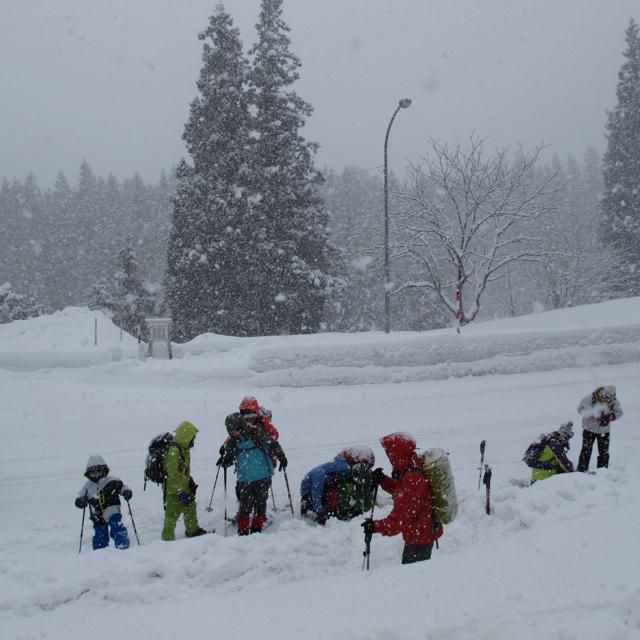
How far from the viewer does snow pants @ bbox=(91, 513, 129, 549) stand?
6.21 metres

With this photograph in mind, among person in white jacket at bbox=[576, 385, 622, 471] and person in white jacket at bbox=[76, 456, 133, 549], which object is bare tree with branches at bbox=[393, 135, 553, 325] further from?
person in white jacket at bbox=[76, 456, 133, 549]

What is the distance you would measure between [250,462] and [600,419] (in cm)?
530

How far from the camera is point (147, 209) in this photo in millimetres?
75250

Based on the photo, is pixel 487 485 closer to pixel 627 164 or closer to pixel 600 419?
pixel 600 419

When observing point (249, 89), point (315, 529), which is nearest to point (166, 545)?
point (315, 529)

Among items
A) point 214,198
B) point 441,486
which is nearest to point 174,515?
point 441,486

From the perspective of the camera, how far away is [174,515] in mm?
6551

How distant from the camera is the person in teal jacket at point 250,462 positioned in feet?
21.3

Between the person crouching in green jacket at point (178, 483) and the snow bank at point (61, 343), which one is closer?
the person crouching in green jacket at point (178, 483)

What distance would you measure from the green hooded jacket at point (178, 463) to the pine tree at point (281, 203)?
56.0ft

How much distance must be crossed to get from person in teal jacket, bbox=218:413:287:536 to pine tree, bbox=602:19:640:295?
33.1m

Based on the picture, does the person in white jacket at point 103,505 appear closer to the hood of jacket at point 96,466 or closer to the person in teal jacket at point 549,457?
the hood of jacket at point 96,466

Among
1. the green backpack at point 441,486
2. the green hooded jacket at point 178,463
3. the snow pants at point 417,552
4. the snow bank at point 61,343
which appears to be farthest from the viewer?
the snow bank at point 61,343

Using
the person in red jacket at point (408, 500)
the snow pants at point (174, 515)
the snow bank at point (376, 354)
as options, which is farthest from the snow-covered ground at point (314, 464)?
the snow pants at point (174, 515)
